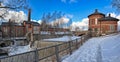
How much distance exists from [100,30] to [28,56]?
5326cm

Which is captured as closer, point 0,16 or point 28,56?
point 28,56

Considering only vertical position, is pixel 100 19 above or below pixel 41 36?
above

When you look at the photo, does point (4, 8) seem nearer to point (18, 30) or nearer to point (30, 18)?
point (18, 30)

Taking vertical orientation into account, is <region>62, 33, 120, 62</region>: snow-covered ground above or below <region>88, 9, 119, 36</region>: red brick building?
below

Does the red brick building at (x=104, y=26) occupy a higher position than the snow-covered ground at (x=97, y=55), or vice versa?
the red brick building at (x=104, y=26)

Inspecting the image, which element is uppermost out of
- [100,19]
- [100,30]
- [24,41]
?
[100,19]

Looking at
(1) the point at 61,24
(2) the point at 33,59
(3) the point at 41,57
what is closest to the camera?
(2) the point at 33,59

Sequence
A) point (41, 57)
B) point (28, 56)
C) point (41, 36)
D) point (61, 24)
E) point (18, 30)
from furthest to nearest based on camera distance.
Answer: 1. point (61, 24)
2. point (18, 30)
3. point (41, 36)
4. point (41, 57)
5. point (28, 56)

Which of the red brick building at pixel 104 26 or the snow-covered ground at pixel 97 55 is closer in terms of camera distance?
the snow-covered ground at pixel 97 55

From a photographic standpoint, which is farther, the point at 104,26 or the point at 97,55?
the point at 104,26

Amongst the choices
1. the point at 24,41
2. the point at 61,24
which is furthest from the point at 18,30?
the point at 61,24

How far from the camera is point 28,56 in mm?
6230

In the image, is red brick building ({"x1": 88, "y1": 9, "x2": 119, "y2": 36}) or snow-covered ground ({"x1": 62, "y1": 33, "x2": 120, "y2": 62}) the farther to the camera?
red brick building ({"x1": 88, "y1": 9, "x2": 119, "y2": 36})

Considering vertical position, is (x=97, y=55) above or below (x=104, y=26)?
below
